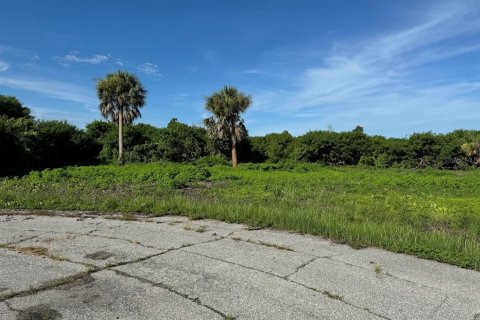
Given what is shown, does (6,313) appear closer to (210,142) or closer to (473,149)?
(473,149)

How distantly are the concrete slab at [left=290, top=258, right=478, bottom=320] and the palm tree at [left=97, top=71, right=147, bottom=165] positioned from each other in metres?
35.8

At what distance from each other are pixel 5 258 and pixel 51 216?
3440 mm

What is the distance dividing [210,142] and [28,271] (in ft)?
117

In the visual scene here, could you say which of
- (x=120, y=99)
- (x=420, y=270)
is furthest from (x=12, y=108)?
(x=420, y=270)

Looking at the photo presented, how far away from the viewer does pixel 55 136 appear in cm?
3938

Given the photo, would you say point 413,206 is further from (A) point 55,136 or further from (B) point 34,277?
(A) point 55,136

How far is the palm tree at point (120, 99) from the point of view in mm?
38812

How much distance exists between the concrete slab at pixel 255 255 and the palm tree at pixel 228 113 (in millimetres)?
30935

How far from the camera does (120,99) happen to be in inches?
1526

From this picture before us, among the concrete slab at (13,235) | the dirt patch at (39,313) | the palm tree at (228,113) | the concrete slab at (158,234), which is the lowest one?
the dirt patch at (39,313)

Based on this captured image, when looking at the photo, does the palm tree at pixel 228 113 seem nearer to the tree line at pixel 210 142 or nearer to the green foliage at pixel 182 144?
the tree line at pixel 210 142

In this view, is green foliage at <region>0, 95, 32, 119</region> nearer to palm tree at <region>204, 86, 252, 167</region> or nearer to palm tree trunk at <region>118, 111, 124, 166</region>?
palm tree trunk at <region>118, 111, 124, 166</region>

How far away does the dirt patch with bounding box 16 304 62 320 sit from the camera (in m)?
3.67

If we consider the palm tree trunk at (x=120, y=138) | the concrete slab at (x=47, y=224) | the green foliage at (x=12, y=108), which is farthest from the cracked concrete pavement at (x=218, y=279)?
the green foliage at (x=12, y=108)
